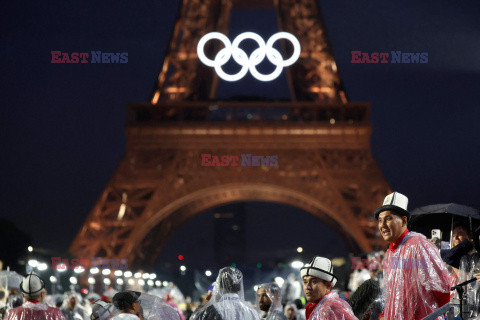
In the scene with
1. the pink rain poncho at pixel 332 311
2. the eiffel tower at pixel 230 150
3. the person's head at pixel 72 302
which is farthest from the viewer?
the eiffel tower at pixel 230 150

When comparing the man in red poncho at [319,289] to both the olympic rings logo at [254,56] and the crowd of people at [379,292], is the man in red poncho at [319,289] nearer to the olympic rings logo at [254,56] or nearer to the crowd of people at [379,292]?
the crowd of people at [379,292]

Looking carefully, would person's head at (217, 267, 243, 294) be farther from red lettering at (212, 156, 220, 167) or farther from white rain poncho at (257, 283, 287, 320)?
red lettering at (212, 156, 220, 167)

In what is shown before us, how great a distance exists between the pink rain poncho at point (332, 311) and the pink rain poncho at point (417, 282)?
27 centimetres

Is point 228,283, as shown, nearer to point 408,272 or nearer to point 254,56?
point 408,272

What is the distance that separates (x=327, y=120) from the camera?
93.5 ft

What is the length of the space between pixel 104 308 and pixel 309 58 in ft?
80.6

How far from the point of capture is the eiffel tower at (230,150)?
27.5 metres

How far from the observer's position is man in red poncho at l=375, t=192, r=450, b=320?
488 centimetres

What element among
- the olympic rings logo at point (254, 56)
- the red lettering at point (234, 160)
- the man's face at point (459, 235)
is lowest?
the man's face at point (459, 235)

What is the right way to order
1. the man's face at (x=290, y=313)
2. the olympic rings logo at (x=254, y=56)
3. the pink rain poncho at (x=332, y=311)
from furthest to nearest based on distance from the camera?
the olympic rings logo at (x=254, y=56) < the man's face at (x=290, y=313) < the pink rain poncho at (x=332, y=311)

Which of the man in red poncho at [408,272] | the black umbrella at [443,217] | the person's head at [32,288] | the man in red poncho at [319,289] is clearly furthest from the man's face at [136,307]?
the black umbrella at [443,217]

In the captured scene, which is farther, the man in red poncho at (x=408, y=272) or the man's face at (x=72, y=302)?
the man's face at (x=72, y=302)

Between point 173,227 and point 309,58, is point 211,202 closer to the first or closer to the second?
point 173,227

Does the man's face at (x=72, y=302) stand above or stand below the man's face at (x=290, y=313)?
above
